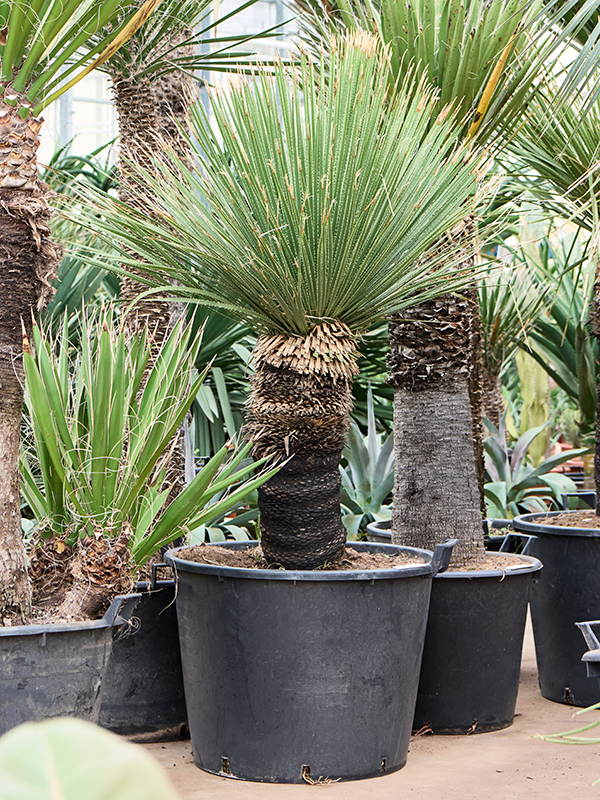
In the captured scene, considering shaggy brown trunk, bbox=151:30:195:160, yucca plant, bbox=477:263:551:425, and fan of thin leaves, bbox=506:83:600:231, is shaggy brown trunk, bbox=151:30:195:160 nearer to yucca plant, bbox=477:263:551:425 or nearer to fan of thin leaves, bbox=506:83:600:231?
fan of thin leaves, bbox=506:83:600:231

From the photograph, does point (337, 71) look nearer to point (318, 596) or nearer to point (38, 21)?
point (38, 21)

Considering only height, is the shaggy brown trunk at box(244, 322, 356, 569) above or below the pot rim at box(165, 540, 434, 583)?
above

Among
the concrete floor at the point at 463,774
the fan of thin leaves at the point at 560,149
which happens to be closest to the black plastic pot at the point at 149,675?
the concrete floor at the point at 463,774

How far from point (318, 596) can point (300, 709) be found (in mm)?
327

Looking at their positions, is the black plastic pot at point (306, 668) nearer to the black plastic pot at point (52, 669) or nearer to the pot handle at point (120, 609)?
the pot handle at point (120, 609)

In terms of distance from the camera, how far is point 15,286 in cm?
213

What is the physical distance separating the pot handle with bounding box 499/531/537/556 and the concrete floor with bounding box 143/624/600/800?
2.15 feet

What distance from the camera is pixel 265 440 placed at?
2.65 metres

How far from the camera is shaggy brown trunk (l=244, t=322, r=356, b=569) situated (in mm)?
2572

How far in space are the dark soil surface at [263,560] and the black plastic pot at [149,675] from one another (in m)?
0.17

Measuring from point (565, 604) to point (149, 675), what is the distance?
1.70 metres

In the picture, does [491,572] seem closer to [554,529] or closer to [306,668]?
[554,529]

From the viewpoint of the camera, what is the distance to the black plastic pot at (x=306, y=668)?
2443 millimetres

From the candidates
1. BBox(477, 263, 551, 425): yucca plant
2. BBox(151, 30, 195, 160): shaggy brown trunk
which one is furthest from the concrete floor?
BBox(477, 263, 551, 425): yucca plant
